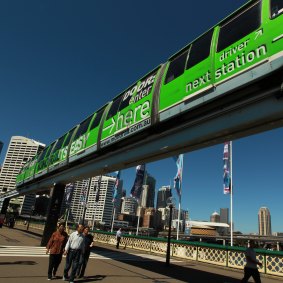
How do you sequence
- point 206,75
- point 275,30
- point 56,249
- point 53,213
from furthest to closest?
point 53,213 < point 56,249 < point 206,75 < point 275,30

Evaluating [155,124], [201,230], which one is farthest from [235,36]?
[201,230]

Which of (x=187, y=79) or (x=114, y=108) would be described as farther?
(x=114, y=108)

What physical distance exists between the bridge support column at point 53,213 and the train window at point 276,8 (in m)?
18.2

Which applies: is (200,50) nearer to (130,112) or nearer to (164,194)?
(130,112)

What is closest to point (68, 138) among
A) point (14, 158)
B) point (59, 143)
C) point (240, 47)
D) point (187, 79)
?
point (59, 143)

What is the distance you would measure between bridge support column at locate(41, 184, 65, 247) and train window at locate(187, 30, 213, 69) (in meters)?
15.5

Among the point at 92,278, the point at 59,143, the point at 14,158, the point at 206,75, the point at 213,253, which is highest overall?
the point at 14,158

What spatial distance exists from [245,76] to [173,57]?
3950mm

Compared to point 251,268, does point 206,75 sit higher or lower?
higher

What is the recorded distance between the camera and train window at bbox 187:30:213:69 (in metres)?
8.40

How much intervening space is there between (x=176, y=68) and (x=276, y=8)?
12.0 ft

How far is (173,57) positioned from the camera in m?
10.4

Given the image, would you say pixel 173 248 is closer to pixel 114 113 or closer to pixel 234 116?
pixel 114 113

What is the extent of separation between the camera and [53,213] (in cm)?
2045
